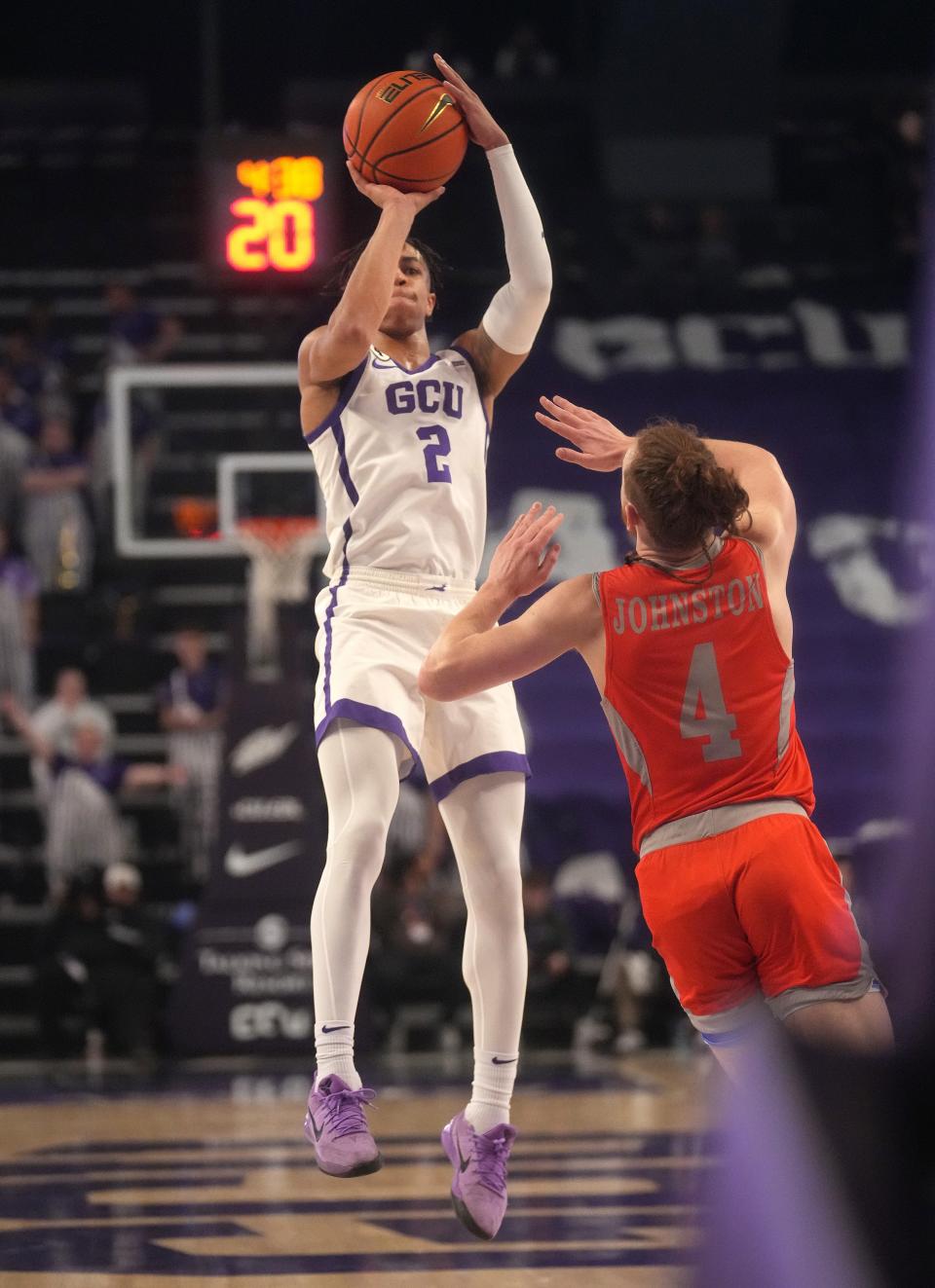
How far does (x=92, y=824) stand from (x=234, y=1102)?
393cm

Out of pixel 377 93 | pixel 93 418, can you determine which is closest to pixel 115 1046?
pixel 93 418

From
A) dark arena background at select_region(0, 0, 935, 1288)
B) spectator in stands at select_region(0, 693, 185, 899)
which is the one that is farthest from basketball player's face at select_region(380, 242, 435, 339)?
spectator in stands at select_region(0, 693, 185, 899)

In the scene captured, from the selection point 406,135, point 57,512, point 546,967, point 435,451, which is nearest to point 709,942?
point 435,451

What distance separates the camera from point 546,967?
11.8m

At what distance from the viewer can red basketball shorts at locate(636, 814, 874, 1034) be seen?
12.2 ft

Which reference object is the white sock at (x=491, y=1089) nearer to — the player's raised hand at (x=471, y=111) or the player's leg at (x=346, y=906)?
the player's leg at (x=346, y=906)

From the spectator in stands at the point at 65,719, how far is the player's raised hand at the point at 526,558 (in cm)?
Answer: 928

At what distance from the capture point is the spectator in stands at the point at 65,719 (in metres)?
13.1

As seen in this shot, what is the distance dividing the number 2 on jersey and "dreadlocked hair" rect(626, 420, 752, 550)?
103 centimetres

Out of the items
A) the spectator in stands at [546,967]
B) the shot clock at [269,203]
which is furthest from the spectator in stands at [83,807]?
the shot clock at [269,203]

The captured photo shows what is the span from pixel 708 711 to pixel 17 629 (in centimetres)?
1044

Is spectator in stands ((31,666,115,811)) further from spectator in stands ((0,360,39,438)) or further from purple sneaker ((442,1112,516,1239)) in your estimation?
purple sneaker ((442,1112,516,1239))

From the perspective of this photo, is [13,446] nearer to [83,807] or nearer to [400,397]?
[83,807]

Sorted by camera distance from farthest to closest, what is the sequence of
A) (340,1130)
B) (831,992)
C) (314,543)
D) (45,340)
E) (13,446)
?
(45,340) → (13,446) → (314,543) → (340,1130) → (831,992)
